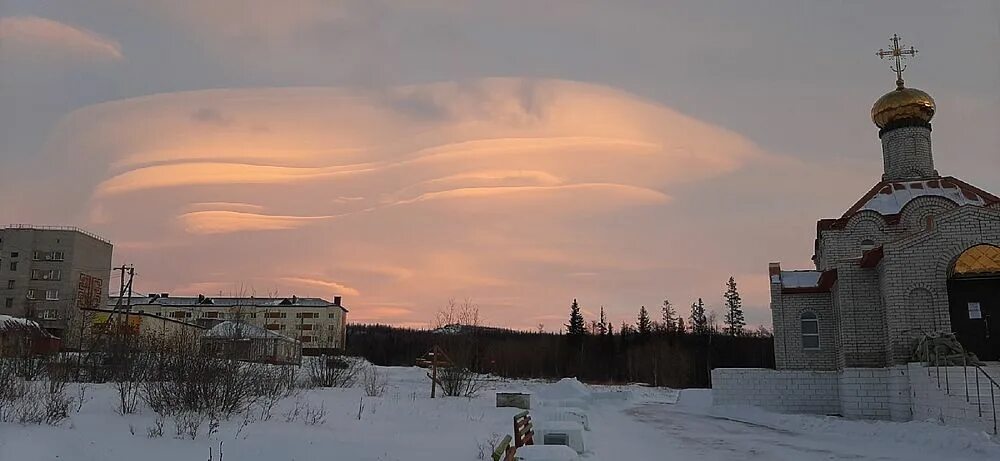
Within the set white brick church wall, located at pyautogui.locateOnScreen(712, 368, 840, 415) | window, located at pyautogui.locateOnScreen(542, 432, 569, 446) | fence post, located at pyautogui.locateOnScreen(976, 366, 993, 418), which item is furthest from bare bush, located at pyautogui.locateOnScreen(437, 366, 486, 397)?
fence post, located at pyautogui.locateOnScreen(976, 366, 993, 418)

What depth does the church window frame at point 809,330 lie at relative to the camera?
87.0 feet

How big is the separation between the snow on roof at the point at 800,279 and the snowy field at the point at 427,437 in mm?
5084

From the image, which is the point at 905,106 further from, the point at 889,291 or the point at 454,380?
the point at 454,380

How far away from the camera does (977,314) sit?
21.2 meters

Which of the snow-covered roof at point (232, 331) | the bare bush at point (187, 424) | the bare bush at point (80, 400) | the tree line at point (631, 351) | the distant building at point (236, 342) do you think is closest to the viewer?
the bare bush at point (187, 424)

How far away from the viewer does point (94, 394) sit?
14.0 meters

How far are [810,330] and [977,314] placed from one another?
605 cm

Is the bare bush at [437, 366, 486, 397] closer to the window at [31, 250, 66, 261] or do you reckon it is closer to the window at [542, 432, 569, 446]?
the window at [542, 432, 569, 446]

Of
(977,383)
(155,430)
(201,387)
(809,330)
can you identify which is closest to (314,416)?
(201,387)

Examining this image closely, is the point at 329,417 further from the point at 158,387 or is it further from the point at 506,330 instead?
the point at 506,330

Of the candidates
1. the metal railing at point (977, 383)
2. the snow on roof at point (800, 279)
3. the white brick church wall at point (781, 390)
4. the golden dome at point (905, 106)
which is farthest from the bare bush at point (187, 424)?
the golden dome at point (905, 106)

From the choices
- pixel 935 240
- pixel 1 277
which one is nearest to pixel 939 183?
pixel 935 240

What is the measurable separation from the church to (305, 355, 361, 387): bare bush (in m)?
11.9

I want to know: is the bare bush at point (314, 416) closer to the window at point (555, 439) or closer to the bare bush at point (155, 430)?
the bare bush at point (155, 430)
